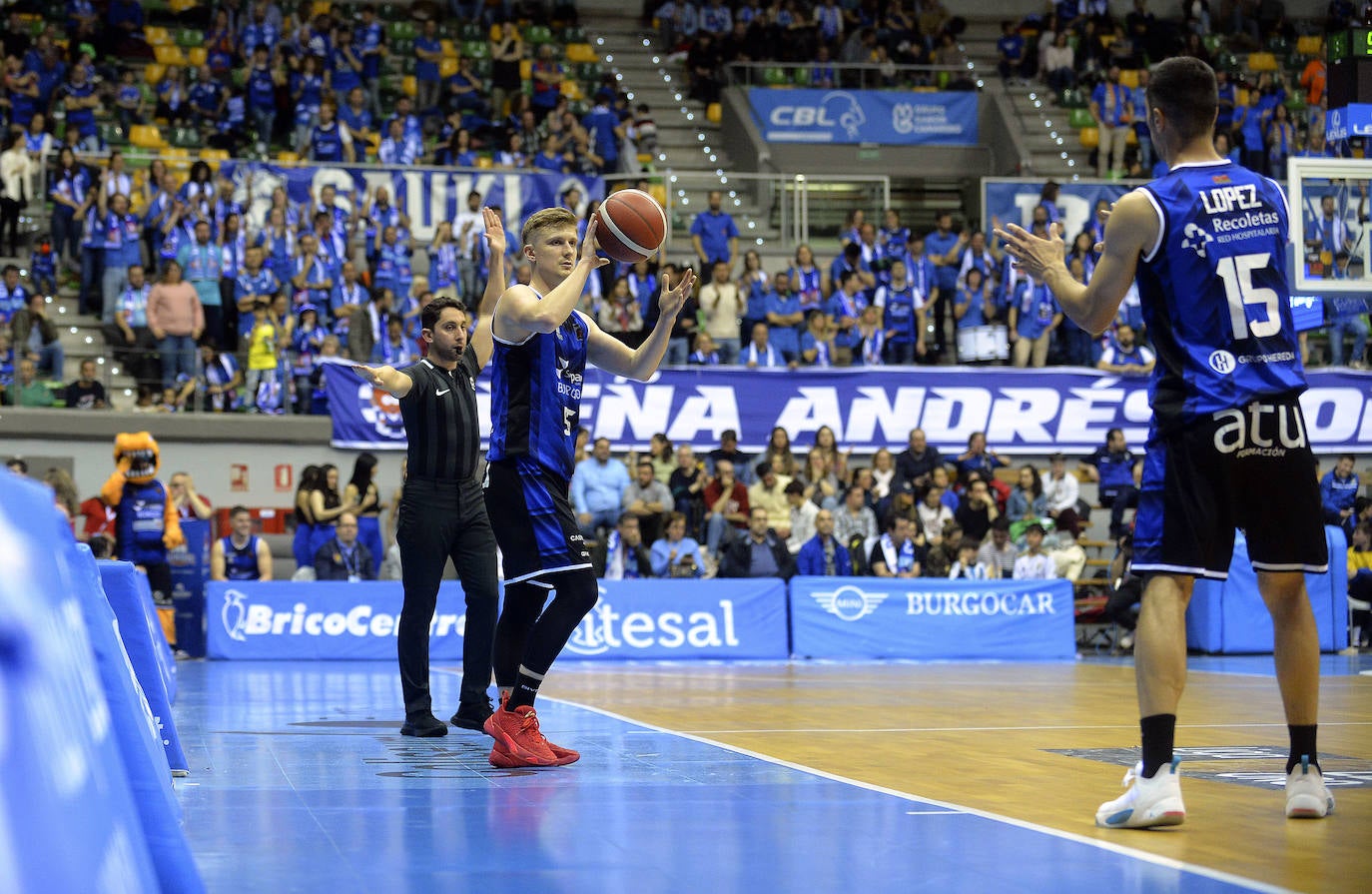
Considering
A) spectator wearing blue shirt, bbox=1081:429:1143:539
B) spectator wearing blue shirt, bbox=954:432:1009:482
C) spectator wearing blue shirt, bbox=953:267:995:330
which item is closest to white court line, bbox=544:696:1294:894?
spectator wearing blue shirt, bbox=954:432:1009:482

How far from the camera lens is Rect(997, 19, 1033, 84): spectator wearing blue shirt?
2912cm

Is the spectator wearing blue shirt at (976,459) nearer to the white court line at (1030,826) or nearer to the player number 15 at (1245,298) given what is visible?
the white court line at (1030,826)

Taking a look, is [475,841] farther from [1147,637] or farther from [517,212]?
[517,212]

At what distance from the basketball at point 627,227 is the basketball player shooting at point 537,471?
0.50 ft

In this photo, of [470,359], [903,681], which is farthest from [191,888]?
[903,681]

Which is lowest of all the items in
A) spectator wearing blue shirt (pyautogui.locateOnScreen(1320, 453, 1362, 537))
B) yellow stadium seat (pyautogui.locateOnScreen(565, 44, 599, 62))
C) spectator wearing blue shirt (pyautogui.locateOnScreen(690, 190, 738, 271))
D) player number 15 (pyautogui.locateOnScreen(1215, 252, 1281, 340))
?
spectator wearing blue shirt (pyautogui.locateOnScreen(1320, 453, 1362, 537))

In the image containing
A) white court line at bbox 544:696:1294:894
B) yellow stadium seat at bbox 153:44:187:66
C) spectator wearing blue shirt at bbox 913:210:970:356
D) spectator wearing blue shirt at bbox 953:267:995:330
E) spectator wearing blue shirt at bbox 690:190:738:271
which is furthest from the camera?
yellow stadium seat at bbox 153:44:187:66

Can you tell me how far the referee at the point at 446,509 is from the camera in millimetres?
8047

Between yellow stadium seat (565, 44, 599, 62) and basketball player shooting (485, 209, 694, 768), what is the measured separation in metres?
22.5

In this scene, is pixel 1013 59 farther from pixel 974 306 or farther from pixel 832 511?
pixel 832 511

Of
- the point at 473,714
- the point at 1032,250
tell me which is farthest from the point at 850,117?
the point at 1032,250

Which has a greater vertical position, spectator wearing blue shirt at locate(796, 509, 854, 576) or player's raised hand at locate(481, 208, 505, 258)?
player's raised hand at locate(481, 208, 505, 258)

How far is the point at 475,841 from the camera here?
452 centimetres

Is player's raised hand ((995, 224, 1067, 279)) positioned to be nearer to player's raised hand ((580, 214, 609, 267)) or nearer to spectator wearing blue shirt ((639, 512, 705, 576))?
player's raised hand ((580, 214, 609, 267))
